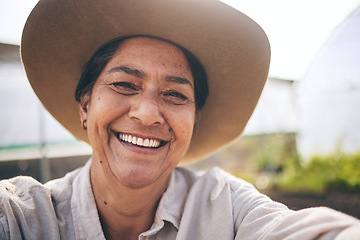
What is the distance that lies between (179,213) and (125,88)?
2.86ft

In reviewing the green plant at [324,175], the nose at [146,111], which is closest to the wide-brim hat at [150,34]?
the nose at [146,111]

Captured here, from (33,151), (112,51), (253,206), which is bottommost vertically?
(33,151)

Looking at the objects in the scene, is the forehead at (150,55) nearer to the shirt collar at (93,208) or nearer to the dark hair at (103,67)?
the dark hair at (103,67)

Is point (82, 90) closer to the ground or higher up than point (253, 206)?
higher up

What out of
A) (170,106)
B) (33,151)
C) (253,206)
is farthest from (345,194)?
(33,151)

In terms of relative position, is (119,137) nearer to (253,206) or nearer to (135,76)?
(135,76)

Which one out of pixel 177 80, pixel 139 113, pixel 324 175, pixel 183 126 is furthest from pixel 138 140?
pixel 324 175

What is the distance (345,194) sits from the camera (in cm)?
509

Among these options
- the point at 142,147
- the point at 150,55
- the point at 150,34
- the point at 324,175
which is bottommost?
the point at 324,175

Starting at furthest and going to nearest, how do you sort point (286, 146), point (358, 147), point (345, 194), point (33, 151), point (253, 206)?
1. point (286, 146)
2. point (358, 147)
3. point (345, 194)
4. point (33, 151)
5. point (253, 206)

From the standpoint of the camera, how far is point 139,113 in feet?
4.77

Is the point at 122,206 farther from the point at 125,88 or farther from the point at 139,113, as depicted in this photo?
the point at 125,88

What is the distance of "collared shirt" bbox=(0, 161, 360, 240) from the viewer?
115 centimetres

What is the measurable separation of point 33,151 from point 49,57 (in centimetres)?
361
